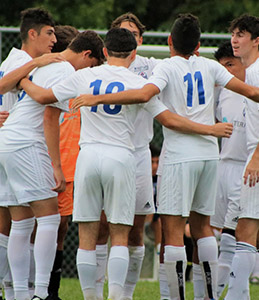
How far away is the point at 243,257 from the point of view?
19.5 ft

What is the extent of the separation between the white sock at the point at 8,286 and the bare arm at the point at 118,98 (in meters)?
1.79

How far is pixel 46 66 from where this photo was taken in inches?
241

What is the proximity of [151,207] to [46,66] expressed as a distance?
150 cm

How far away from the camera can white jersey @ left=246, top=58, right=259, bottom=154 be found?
5965mm

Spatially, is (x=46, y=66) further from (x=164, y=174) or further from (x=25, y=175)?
(x=164, y=174)

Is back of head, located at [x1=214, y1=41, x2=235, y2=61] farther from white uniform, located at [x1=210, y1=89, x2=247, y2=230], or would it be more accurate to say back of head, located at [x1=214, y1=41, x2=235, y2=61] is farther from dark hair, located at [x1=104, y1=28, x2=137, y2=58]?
dark hair, located at [x1=104, y1=28, x2=137, y2=58]

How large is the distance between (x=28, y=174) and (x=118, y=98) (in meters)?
0.99

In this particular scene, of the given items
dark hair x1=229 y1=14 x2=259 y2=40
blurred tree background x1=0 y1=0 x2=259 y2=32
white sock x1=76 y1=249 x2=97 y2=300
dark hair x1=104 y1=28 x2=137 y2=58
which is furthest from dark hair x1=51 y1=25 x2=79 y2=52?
blurred tree background x1=0 y1=0 x2=259 y2=32

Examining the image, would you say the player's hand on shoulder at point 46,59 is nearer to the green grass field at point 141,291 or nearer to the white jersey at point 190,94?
the white jersey at point 190,94

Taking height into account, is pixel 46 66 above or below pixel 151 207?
above

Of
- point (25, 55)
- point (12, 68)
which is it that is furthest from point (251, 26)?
point (12, 68)

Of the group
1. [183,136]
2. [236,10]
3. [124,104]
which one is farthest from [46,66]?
[236,10]

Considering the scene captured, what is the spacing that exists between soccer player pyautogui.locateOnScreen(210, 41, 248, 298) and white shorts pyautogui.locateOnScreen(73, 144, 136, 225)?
1.43 meters

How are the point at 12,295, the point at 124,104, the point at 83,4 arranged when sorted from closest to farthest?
the point at 124,104 < the point at 12,295 < the point at 83,4
